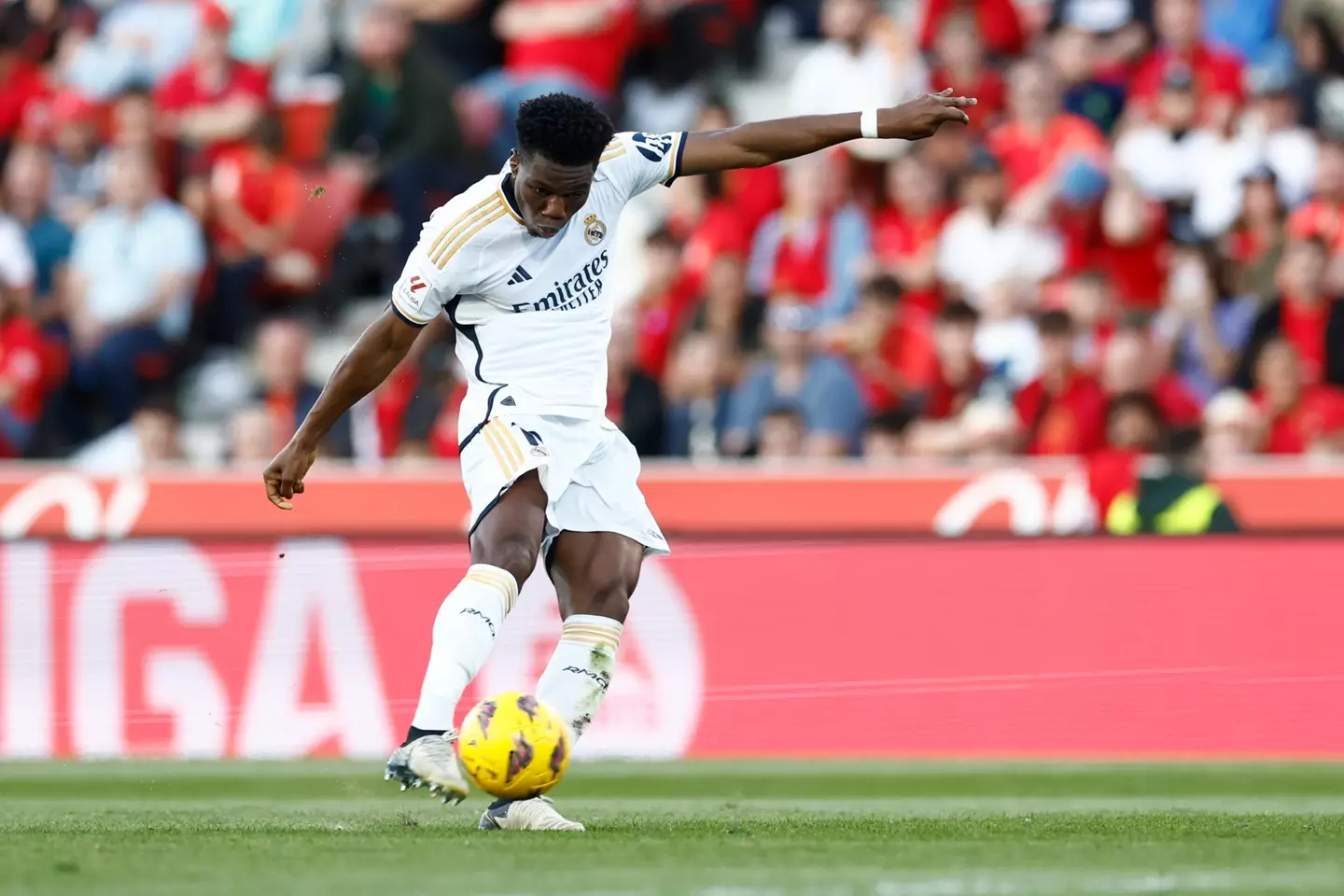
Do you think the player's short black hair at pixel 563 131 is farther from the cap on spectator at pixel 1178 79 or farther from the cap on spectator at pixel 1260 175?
the cap on spectator at pixel 1178 79

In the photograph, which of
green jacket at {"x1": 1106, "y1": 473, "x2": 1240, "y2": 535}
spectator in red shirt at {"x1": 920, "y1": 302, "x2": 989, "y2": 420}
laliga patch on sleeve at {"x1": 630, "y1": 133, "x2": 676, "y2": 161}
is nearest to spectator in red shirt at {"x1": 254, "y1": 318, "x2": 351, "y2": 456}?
spectator in red shirt at {"x1": 920, "y1": 302, "x2": 989, "y2": 420}

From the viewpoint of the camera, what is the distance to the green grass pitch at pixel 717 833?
5.16 meters

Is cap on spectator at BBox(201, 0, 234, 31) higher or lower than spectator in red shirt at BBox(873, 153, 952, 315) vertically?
higher

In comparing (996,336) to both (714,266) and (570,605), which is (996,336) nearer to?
(714,266)

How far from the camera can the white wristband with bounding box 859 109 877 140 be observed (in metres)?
6.83

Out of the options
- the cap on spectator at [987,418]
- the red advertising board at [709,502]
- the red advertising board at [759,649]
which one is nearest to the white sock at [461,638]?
the red advertising board at [759,649]

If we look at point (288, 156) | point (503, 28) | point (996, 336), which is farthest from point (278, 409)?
point (996, 336)

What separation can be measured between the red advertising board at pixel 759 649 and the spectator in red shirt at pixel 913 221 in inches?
124

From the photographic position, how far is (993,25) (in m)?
14.2

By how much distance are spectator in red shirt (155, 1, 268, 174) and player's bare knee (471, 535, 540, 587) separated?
8.32 m

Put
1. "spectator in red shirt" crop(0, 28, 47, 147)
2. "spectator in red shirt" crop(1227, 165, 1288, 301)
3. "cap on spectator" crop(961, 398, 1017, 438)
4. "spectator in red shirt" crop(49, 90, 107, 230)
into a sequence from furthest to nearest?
"spectator in red shirt" crop(0, 28, 47, 147), "spectator in red shirt" crop(49, 90, 107, 230), "spectator in red shirt" crop(1227, 165, 1288, 301), "cap on spectator" crop(961, 398, 1017, 438)

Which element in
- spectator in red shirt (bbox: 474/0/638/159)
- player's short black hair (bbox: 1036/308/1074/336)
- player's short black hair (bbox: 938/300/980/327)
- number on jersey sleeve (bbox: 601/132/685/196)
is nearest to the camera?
number on jersey sleeve (bbox: 601/132/685/196)

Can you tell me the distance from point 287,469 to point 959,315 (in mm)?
6276

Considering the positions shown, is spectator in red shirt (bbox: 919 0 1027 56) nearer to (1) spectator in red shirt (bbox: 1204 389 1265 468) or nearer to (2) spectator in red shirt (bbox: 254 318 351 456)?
(1) spectator in red shirt (bbox: 1204 389 1265 468)
